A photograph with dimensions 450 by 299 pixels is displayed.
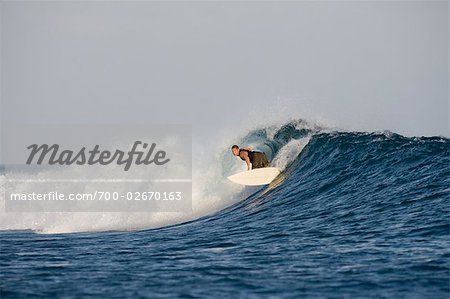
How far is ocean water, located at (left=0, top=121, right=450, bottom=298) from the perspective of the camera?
27.2ft

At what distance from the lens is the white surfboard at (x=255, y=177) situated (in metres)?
18.7

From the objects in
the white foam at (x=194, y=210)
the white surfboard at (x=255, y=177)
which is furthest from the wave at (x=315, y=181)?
the white surfboard at (x=255, y=177)

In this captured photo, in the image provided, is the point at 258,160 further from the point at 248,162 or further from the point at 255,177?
the point at 255,177

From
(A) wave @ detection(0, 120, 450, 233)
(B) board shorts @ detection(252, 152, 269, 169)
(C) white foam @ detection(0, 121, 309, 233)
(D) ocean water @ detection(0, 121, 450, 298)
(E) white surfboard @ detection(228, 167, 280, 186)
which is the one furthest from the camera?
(B) board shorts @ detection(252, 152, 269, 169)

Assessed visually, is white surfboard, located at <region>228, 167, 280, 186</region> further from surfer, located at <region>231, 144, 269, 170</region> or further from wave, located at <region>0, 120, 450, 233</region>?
wave, located at <region>0, 120, 450, 233</region>

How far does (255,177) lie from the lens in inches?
744

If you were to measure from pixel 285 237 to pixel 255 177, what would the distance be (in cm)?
727

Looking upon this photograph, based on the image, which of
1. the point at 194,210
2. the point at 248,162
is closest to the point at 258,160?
the point at 248,162

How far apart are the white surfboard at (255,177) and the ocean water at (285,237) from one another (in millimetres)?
399

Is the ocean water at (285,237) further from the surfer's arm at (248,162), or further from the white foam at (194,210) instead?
the surfer's arm at (248,162)

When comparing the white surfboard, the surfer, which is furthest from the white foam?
the surfer

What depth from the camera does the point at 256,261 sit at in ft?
31.9

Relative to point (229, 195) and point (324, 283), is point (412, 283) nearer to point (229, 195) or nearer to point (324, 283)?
point (324, 283)

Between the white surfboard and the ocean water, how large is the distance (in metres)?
0.40
